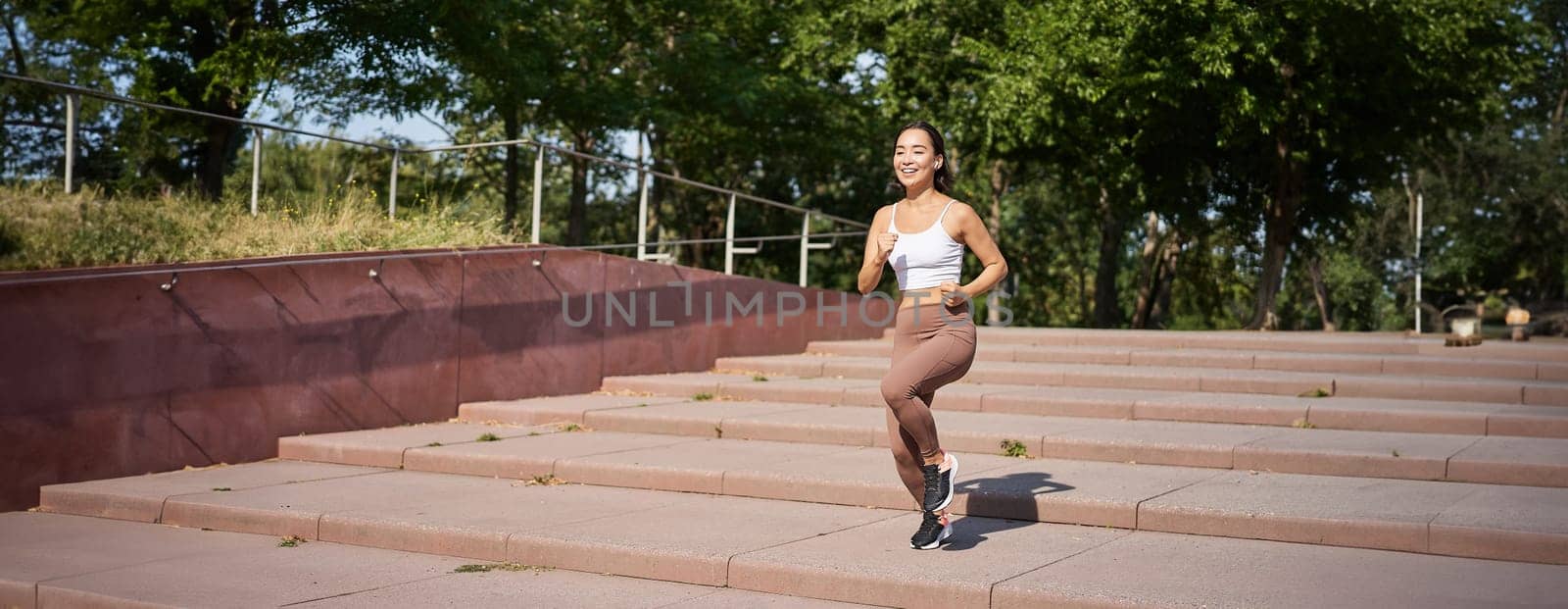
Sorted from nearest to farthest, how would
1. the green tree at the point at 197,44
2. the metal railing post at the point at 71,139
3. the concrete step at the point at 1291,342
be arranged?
the metal railing post at the point at 71,139 < the concrete step at the point at 1291,342 < the green tree at the point at 197,44

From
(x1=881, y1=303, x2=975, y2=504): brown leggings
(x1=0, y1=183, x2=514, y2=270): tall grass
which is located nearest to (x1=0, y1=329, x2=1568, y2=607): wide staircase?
(x1=881, y1=303, x2=975, y2=504): brown leggings

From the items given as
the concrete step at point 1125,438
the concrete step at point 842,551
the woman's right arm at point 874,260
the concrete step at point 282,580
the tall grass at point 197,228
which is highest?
the tall grass at point 197,228

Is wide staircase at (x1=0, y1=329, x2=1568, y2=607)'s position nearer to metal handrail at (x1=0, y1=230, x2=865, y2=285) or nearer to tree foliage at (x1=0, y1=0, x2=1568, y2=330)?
metal handrail at (x1=0, y1=230, x2=865, y2=285)

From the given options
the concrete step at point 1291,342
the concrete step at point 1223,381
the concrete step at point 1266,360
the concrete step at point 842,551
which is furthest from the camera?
the concrete step at point 1291,342

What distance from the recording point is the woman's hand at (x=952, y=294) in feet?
17.9

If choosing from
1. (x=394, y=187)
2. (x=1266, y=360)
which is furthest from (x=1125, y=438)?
(x=394, y=187)

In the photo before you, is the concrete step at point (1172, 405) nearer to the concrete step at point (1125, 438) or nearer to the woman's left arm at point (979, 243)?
the concrete step at point (1125, 438)

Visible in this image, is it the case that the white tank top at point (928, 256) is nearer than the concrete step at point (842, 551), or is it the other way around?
the concrete step at point (842, 551)

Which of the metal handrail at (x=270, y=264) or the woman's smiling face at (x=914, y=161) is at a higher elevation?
the woman's smiling face at (x=914, y=161)

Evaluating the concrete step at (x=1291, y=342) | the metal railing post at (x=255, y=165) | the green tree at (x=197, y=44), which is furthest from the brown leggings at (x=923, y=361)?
the green tree at (x=197, y=44)

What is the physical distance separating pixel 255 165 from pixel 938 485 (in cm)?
775

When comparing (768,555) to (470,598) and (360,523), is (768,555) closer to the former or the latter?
(470,598)

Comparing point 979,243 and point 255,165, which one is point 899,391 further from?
point 255,165

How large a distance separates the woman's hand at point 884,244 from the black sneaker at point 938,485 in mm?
949
